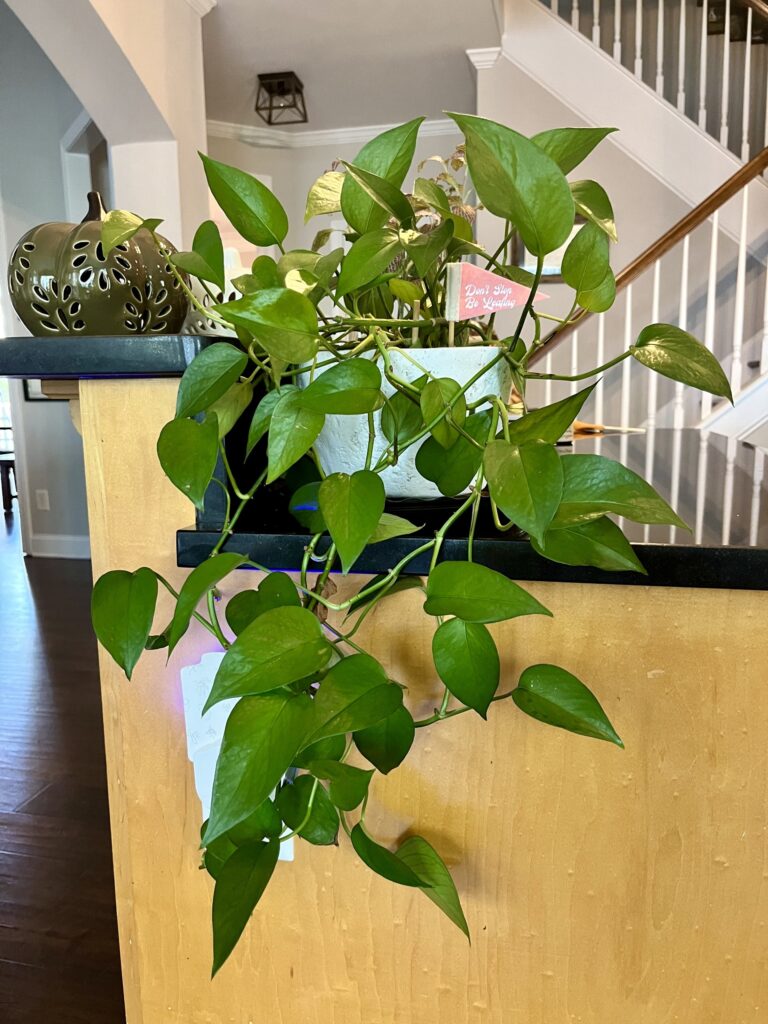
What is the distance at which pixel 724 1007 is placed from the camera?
722 mm

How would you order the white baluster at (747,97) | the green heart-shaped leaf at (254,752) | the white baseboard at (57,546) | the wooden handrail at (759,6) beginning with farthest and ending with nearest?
1. the white baseboard at (57,546)
2. the white baluster at (747,97)
3. the wooden handrail at (759,6)
4. the green heart-shaped leaf at (254,752)

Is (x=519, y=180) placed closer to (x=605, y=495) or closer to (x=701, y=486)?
(x=605, y=495)

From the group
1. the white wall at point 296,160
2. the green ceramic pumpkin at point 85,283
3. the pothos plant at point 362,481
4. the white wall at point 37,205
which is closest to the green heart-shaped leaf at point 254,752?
the pothos plant at point 362,481

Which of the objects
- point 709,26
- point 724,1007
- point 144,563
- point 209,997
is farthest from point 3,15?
point 724,1007

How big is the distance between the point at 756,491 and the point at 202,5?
293 centimetres

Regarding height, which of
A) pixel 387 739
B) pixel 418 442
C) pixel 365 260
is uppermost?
pixel 365 260

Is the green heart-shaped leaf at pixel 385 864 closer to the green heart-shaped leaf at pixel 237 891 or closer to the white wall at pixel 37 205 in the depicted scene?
the green heart-shaped leaf at pixel 237 891

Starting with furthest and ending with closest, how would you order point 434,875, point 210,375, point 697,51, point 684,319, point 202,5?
point 697,51, point 684,319, point 202,5, point 434,875, point 210,375

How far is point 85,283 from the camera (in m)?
0.72

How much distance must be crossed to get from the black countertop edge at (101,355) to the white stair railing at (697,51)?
380cm

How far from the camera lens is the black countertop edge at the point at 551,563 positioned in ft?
2.08

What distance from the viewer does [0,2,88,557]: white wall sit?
409 centimetres

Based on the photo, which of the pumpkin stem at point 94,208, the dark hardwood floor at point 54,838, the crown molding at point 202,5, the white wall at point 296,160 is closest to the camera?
the pumpkin stem at point 94,208

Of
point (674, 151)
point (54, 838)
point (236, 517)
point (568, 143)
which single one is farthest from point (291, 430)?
point (674, 151)
